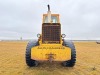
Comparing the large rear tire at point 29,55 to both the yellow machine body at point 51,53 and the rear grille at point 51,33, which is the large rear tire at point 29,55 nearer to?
the rear grille at point 51,33

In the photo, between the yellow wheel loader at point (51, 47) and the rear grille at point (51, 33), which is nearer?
the yellow wheel loader at point (51, 47)

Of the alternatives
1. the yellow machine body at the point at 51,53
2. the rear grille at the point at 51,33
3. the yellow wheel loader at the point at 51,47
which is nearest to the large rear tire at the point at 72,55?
the yellow wheel loader at the point at 51,47

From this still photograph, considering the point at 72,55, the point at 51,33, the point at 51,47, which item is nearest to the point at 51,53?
the point at 51,47

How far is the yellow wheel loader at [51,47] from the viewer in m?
13.0

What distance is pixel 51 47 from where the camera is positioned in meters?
13.2

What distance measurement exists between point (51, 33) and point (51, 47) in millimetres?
1263

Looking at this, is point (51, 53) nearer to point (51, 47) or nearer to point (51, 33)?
point (51, 47)

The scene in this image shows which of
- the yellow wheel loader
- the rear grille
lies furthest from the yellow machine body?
the rear grille

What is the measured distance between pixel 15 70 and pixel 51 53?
257 centimetres

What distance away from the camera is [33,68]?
14.6m

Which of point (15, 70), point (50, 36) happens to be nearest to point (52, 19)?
point (50, 36)

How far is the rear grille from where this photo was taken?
46.5 feet

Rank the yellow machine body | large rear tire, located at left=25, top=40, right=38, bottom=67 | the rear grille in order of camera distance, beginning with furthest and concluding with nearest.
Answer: large rear tire, located at left=25, top=40, right=38, bottom=67 → the rear grille → the yellow machine body

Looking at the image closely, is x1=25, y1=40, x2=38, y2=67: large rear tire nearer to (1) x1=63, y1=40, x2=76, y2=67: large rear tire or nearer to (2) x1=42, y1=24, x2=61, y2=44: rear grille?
(2) x1=42, y1=24, x2=61, y2=44: rear grille
